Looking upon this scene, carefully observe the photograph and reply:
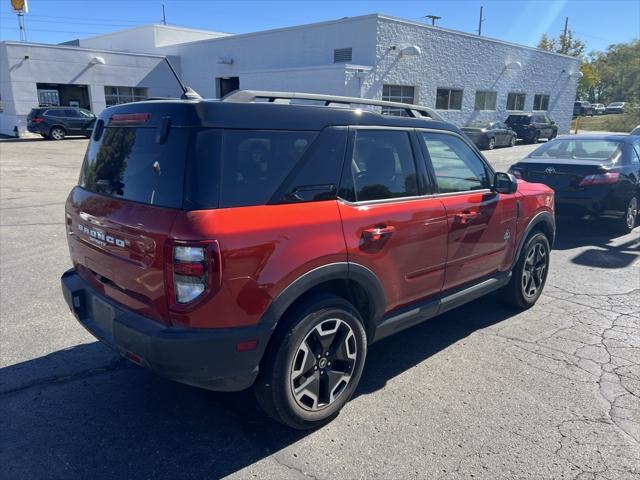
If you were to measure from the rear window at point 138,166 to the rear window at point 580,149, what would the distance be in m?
7.51

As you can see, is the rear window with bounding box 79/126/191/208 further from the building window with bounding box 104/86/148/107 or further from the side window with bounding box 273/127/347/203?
the building window with bounding box 104/86/148/107

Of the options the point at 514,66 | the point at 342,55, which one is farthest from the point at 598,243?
the point at 514,66

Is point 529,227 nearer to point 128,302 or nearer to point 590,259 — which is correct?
point 590,259

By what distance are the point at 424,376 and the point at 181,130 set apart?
8.00ft

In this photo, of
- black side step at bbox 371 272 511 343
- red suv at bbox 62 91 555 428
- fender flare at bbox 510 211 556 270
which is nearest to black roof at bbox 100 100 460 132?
red suv at bbox 62 91 555 428

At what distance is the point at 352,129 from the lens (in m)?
3.14

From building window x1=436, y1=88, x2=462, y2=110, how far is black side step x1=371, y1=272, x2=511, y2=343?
82.7 feet

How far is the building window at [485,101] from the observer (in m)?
30.5

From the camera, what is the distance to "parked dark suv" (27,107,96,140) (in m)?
25.2

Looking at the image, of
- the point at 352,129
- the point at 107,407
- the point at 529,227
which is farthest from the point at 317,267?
the point at 529,227

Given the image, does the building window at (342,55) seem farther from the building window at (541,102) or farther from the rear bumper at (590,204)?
the rear bumper at (590,204)

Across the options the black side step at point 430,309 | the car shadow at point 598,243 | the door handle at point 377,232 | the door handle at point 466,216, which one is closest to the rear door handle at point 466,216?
the door handle at point 466,216

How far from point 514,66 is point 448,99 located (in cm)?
693

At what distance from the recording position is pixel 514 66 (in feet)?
104
